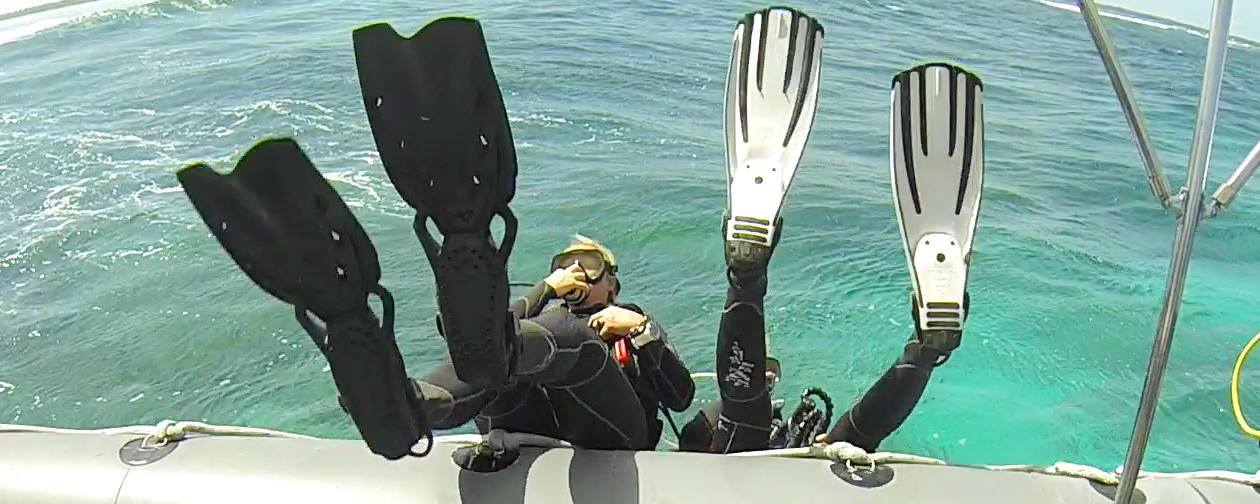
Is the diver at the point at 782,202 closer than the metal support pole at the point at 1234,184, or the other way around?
the metal support pole at the point at 1234,184

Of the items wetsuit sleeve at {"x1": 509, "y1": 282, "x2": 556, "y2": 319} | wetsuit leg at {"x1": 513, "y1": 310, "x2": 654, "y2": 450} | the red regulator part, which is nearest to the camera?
wetsuit leg at {"x1": 513, "y1": 310, "x2": 654, "y2": 450}

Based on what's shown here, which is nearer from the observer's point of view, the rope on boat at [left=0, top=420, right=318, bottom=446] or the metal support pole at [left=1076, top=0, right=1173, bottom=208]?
the metal support pole at [left=1076, top=0, right=1173, bottom=208]

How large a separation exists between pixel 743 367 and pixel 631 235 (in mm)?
2407

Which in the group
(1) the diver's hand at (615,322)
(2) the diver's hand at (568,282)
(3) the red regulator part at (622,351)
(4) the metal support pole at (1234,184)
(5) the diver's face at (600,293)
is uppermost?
(4) the metal support pole at (1234,184)

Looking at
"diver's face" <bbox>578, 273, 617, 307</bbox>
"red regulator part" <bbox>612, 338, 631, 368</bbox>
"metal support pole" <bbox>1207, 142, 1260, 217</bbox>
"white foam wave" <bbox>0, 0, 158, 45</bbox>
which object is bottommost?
"white foam wave" <bbox>0, 0, 158, 45</bbox>

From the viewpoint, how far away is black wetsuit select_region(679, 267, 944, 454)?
1.86 metres

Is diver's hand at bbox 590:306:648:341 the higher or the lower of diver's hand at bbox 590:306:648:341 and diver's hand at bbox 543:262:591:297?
the lower

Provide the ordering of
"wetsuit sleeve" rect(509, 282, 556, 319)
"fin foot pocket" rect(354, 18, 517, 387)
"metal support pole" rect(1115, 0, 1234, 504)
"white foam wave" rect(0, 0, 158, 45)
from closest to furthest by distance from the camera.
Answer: "metal support pole" rect(1115, 0, 1234, 504)
"fin foot pocket" rect(354, 18, 517, 387)
"wetsuit sleeve" rect(509, 282, 556, 319)
"white foam wave" rect(0, 0, 158, 45)

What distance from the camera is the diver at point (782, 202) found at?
1.85m

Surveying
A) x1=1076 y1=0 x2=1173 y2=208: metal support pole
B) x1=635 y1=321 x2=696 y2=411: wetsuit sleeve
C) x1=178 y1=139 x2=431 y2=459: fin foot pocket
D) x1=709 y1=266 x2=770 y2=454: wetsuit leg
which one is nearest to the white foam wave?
x1=635 y1=321 x2=696 y2=411: wetsuit sleeve

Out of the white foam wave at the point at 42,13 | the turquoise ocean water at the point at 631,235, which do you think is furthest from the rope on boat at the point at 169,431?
the white foam wave at the point at 42,13

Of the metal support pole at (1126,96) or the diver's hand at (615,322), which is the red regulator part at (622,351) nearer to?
the diver's hand at (615,322)

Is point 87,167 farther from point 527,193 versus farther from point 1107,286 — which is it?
point 1107,286

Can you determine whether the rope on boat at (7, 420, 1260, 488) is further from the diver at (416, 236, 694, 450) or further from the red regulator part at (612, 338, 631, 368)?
the red regulator part at (612, 338, 631, 368)
